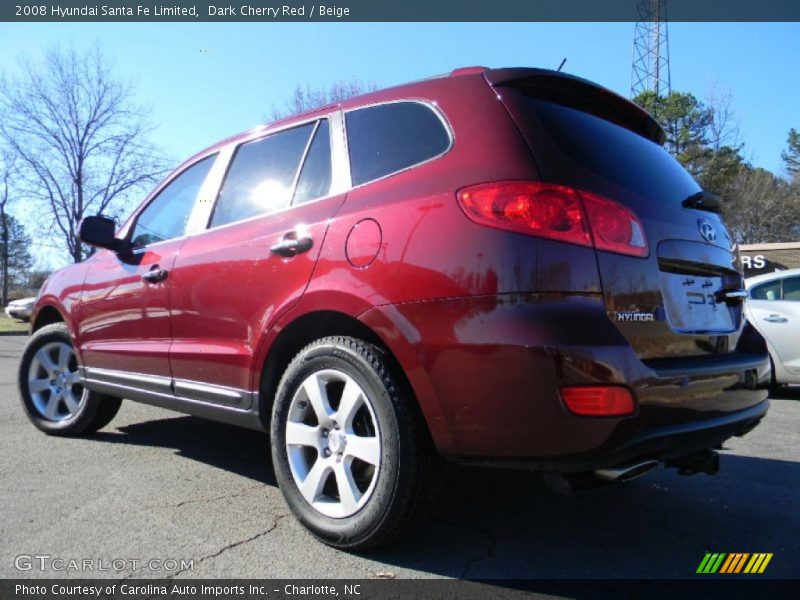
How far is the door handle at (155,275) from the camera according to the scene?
344 cm

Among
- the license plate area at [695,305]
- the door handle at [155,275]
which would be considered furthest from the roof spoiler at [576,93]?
the door handle at [155,275]

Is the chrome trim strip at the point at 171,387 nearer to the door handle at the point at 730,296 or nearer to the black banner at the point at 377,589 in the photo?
the black banner at the point at 377,589

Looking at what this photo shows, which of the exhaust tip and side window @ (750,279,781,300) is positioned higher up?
side window @ (750,279,781,300)

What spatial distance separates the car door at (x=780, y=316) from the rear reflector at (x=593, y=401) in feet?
17.6

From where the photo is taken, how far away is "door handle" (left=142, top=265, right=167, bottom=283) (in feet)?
11.3

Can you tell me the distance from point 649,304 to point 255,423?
1.77 metres

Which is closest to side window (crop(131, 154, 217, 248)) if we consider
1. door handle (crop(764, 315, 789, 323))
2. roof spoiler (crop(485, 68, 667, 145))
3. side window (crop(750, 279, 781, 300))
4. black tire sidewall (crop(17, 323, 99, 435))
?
black tire sidewall (crop(17, 323, 99, 435))

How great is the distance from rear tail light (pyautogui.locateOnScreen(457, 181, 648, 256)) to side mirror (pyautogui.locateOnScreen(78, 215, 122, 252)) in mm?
2726

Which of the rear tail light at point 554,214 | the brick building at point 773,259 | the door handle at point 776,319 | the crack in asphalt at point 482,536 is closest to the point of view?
the rear tail light at point 554,214

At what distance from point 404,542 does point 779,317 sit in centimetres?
584

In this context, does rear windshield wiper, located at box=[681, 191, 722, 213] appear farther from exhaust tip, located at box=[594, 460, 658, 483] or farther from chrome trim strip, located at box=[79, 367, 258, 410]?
chrome trim strip, located at box=[79, 367, 258, 410]

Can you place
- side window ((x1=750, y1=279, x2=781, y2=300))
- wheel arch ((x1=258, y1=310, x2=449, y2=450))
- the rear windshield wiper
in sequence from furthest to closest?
1. side window ((x1=750, y1=279, x2=781, y2=300))
2. the rear windshield wiper
3. wheel arch ((x1=258, y1=310, x2=449, y2=450))

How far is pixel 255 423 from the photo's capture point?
286 centimetres

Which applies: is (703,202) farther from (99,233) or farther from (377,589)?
(99,233)
